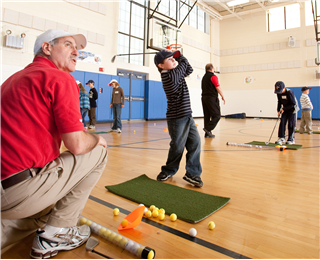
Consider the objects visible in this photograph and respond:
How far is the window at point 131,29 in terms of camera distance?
1292 centimetres

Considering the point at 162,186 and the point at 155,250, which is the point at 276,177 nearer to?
the point at 162,186

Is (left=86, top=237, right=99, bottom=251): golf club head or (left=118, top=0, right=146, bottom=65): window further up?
(left=118, top=0, right=146, bottom=65): window

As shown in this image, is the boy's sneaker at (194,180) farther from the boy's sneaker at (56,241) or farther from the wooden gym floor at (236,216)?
the boy's sneaker at (56,241)

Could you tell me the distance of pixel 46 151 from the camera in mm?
1325

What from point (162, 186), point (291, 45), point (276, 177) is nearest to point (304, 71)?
point (291, 45)

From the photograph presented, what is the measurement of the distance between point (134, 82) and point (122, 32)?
258 centimetres

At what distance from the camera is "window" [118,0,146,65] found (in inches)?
509

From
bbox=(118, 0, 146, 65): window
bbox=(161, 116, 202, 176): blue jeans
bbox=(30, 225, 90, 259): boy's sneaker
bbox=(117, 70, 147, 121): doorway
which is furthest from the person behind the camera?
bbox=(117, 70, 147, 121): doorway

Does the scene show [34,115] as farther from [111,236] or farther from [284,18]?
[284,18]

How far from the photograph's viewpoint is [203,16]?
18.3 meters

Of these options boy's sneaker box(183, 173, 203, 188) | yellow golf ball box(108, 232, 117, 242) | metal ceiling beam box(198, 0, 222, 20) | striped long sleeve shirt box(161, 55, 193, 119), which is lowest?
yellow golf ball box(108, 232, 117, 242)

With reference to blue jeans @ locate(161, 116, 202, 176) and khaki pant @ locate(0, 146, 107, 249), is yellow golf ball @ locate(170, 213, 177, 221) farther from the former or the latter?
blue jeans @ locate(161, 116, 202, 176)

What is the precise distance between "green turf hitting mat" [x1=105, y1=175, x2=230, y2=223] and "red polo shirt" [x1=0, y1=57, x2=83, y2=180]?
109 cm

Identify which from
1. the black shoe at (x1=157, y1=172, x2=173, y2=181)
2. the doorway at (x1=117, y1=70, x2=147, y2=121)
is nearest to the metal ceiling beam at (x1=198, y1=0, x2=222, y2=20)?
the doorway at (x1=117, y1=70, x2=147, y2=121)
